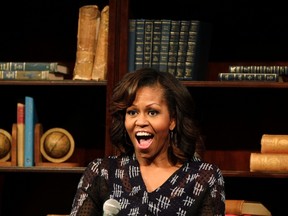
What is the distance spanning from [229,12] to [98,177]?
1.34 metres

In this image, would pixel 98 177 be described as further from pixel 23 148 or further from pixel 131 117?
pixel 23 148

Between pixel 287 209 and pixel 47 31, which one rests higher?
pixel 47 31

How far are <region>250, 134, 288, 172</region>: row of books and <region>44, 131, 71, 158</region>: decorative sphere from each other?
0.82 meters

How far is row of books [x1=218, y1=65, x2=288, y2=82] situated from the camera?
311 centimetres

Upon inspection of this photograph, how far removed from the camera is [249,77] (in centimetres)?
312

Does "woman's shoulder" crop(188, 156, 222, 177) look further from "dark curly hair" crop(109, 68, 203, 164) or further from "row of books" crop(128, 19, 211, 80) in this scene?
"row of books" crop(128, 19, 211, 80)

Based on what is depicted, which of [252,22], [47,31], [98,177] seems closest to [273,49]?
[252,22]

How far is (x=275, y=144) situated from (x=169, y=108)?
847 millimetres

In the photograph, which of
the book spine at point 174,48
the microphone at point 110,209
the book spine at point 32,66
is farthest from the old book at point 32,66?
the microphone at point 110,209

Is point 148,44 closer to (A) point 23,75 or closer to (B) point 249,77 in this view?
(B) point 249,77

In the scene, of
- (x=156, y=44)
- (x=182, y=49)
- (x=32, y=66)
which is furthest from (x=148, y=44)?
(x=32, y=66)

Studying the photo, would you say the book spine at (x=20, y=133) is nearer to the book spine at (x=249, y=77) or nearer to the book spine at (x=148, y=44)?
the book spine at (x=148, y=44)

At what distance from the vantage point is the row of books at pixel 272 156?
3086 millimetres

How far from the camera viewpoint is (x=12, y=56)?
365 cm
